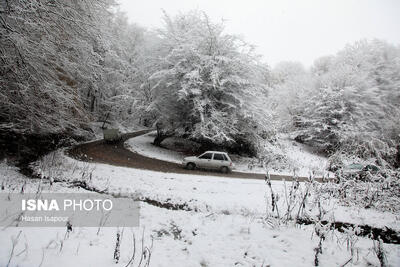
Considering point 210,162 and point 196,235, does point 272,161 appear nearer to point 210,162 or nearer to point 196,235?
point 210,162

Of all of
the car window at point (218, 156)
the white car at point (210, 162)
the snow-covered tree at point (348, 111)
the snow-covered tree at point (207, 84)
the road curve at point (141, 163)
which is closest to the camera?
the road curve at point (141, 163)

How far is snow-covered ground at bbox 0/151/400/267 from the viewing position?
155 inches

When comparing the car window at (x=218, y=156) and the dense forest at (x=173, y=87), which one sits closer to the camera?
the dense forest at (x=173, y=87)

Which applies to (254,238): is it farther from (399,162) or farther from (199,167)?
(399,162)

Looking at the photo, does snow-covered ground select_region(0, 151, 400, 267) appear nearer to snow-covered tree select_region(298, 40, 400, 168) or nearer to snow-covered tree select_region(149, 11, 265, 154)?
snow-covered tree select_region(149, 11, 265, 154)

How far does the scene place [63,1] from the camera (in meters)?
6.61

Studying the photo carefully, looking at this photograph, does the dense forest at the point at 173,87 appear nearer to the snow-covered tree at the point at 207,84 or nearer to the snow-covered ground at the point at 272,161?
the snow-covered tree at the point at 207,84

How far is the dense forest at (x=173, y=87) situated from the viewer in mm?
6891

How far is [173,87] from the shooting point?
18969 millimetres

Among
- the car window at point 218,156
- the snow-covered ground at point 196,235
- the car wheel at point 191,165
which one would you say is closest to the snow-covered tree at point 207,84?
the car window at point 218,156

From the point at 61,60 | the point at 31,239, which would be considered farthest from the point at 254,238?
the point at 61,60

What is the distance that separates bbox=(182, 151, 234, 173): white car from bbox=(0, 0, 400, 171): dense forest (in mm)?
1705

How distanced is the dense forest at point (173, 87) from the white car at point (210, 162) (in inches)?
67.1

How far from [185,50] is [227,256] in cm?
1610
